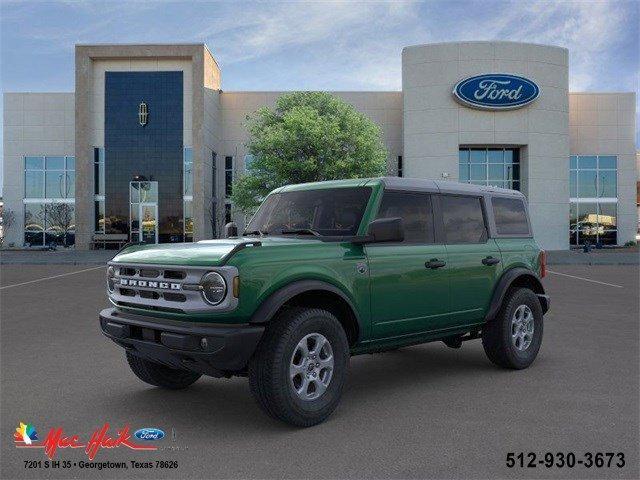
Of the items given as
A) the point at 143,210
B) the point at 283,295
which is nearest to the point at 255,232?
the point at 283,295

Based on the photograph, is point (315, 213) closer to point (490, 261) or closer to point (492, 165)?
point (490, 261)

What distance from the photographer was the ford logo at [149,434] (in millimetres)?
4195

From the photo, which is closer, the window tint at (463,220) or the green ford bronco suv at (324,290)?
the green ford bronco suv at (324,290)

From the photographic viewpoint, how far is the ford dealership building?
3762cm

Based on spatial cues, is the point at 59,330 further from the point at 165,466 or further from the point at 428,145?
the point at 428,145

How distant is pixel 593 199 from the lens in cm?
4206

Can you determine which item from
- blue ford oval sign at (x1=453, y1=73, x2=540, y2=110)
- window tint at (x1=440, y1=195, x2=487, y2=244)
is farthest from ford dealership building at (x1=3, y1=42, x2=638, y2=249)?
window tint at (x1=440, y1=195, x2=487, y2=244)

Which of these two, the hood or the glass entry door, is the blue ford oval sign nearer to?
the glass entry door

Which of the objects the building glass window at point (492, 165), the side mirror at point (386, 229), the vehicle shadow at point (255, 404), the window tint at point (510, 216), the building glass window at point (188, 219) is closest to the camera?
the side mirror at point (386, 229)

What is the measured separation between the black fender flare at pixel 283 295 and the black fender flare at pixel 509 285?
2.13 m

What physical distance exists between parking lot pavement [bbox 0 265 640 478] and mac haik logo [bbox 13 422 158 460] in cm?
7

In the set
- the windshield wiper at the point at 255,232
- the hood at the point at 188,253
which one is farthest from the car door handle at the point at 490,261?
the windshield wiper at the point at 255,232

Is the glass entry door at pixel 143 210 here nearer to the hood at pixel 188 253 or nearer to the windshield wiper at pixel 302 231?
the windshield wiper at pixel 302 231

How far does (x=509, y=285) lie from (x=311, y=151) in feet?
89.7
